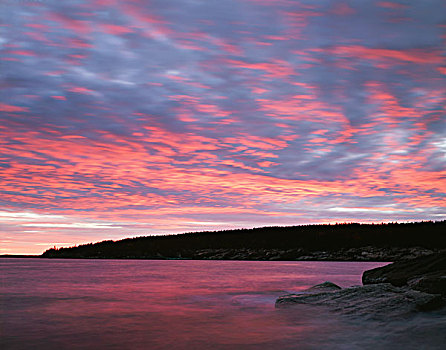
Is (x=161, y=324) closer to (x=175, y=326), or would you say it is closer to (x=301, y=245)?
(x=175, y=326)

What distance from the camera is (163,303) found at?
15938 millimetres

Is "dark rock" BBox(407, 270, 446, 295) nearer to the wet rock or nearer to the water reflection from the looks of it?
the wet rock

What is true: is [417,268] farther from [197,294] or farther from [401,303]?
[197,294]

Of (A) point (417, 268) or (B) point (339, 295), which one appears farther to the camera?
(A) point (417, 268)

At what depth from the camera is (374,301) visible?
39.4 ft

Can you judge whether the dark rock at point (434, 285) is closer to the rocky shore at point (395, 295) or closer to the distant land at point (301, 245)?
the rocky shore at point (395, 295)

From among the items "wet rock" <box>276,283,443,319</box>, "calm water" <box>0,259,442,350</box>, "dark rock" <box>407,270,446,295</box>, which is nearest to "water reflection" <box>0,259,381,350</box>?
"calm water" <box>0,259,442,350</box>

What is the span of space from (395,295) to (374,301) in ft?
1.96

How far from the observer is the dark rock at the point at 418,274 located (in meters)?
11.9

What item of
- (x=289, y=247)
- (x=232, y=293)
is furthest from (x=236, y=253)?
(x=232, y=293)

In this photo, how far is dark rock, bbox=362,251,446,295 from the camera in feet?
39.0

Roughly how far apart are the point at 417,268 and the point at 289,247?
10012 cm

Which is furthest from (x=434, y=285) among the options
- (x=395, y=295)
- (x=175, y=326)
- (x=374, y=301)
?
(x=175, y=326)

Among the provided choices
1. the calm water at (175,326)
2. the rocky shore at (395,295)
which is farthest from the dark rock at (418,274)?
the calm water at (175,326)
